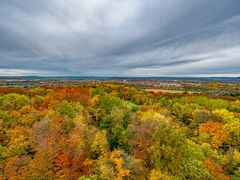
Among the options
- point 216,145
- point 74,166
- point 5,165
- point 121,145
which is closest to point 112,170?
point 74,166

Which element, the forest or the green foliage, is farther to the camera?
the green foliage

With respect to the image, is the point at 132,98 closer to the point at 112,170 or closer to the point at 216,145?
the point at 216,145

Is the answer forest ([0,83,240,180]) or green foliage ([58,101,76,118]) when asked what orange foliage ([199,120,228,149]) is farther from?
green foliage ([58,101,76,118])

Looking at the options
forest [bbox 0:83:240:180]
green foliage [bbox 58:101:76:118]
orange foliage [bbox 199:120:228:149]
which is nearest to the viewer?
forest [bbox 0:83:240:180]

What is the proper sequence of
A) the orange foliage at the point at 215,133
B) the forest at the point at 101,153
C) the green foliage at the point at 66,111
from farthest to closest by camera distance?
the orange foliage at the point at 215,133, the green foliage at the point at 66,111, the forest at the point at 101,153

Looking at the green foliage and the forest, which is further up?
the green foliage

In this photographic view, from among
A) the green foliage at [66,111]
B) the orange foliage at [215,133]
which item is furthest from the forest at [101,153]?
the orange foliage at [215,133]

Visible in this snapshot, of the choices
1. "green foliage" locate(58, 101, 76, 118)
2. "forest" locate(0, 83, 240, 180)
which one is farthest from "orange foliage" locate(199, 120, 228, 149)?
"green foliage" locate(58, 101, 76, 118)

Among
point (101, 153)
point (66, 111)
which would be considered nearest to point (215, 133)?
point (101, 153)

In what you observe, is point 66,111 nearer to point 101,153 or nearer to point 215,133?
point 101,153

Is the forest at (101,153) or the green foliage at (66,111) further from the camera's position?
the green foliage at (66,111)

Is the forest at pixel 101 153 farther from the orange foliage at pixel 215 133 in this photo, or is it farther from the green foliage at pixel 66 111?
the orange foliage at pixel 215 133
